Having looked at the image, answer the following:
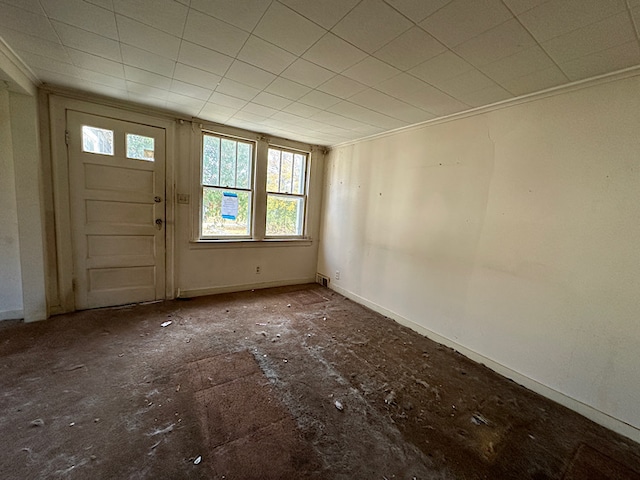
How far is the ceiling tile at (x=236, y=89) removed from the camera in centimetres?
226

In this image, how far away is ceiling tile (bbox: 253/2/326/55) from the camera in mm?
1396

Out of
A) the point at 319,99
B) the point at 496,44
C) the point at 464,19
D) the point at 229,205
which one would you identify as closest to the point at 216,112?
the point at 229,205

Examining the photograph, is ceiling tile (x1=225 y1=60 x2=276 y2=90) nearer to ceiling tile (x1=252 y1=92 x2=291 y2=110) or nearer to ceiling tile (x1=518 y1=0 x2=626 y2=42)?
ceiling tile (x1=252 y1=92 x2=291 y2=110)

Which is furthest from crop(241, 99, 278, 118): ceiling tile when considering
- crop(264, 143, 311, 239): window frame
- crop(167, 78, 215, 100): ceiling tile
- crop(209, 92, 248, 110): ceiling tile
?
crop(264, 143, 311, 239): window frame

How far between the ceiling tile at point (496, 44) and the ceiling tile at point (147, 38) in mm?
1797

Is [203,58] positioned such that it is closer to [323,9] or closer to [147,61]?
[147,61]

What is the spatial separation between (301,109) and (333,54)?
1084 mm

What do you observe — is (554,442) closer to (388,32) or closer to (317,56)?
(388,32)

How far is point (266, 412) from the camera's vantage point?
173 centimetres

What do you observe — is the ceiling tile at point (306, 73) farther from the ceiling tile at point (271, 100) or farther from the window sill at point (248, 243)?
the window sill at point (248, 243)

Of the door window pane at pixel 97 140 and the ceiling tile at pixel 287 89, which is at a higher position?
the ceiling tile at pixel 287 89

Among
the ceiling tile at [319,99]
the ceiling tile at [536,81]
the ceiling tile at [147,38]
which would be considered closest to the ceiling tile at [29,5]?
the ceiling tile at [147,38]

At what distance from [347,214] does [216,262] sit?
207cm

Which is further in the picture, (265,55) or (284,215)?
(284,215)
